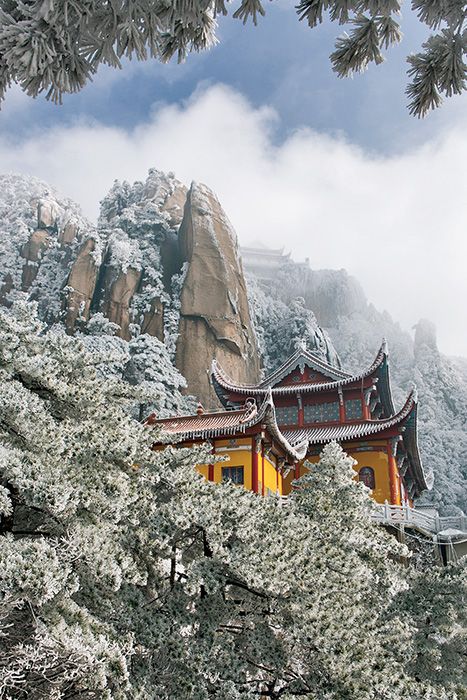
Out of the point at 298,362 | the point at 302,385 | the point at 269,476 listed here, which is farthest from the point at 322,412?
the point at 269,476

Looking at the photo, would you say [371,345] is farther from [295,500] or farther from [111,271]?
[295,500]

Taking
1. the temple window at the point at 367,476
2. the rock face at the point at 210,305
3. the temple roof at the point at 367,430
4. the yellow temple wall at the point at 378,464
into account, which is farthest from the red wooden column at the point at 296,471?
the rock face at the point at 210,305

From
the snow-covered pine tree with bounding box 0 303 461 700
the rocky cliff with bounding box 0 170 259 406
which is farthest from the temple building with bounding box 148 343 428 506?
the rocky cliff with bounding box 0 170 259 406

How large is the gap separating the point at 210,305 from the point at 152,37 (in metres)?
41.2

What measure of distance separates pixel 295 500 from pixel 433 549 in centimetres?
1384

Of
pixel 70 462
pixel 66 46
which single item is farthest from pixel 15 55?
pixel 70 462

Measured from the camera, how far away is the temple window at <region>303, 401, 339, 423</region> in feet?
89.1

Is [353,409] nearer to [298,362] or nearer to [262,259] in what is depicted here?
[298,362]

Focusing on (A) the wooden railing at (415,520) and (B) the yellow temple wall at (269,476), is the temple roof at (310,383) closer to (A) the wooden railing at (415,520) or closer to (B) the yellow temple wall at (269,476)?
(B) the yellow temple wall at (269,476)

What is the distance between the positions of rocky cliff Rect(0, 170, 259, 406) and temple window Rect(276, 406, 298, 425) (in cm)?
1423

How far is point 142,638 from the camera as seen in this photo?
6.73 meters

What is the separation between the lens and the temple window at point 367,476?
24.2 metres

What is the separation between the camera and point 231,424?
68.0ft

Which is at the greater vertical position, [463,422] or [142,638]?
[463,422]
